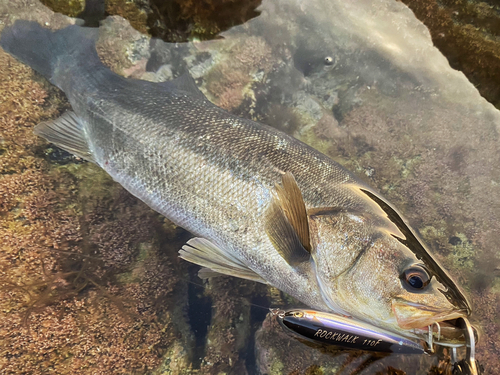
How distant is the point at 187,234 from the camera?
2.85 meters

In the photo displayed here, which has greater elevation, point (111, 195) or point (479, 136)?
point (479, 136)

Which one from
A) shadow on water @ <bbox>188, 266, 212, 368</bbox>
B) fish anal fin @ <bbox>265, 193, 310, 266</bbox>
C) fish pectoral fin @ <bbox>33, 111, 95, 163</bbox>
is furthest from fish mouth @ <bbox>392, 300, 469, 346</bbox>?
fish pectoral fin @ <bbox>33, 111, 95, 163</bbox>

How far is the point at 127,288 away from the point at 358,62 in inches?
143

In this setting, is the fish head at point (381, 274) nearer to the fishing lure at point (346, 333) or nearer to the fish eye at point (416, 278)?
the fish eye at point (416, 278)

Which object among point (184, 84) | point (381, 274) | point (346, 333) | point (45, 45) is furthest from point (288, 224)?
point (45, 45)

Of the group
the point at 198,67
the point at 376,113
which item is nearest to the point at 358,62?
the point at 376,113

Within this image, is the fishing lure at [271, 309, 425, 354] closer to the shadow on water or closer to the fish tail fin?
the shadow on water

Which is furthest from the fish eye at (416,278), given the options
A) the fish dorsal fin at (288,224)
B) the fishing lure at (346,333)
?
the fish dorsal fin at (288,224)

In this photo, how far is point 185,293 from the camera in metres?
2.79

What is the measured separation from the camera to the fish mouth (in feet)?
4.66

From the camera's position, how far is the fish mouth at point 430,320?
4.66 feet

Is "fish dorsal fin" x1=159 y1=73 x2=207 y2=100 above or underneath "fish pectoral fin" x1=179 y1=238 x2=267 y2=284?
above

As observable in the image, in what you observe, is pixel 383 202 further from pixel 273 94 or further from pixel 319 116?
pixel 273 94

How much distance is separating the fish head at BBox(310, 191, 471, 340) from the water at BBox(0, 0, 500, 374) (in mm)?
1030
